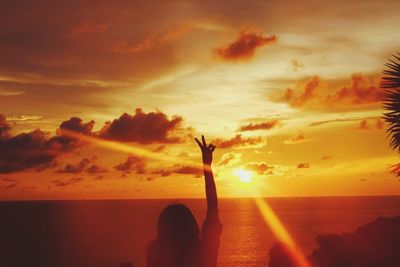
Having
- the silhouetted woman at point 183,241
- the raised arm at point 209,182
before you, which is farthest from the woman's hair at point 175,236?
the raised arm at point 209,182

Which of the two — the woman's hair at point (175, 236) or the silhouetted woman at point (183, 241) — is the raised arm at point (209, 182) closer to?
the silhouetted woman at point (183, 241)

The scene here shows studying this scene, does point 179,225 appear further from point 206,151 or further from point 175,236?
point 206,151

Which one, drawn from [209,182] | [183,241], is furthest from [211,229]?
[209,182]

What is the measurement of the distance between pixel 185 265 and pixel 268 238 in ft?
512

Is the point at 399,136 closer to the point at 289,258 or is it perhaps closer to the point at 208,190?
the point at 289,258

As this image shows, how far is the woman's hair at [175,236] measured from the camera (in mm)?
3955

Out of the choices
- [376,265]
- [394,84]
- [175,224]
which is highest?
[394,84]

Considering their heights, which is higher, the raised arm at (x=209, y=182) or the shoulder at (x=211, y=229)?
the raised arm at (x=209, y=182)

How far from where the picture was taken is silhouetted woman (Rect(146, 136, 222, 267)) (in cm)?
396

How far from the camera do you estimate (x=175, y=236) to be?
157 inches

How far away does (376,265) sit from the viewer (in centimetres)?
2197

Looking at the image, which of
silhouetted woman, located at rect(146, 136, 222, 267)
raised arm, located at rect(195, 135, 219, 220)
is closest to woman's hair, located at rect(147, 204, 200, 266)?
silhouetted woman, located at rect(146, 136, 222, 267)

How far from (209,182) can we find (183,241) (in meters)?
0.71

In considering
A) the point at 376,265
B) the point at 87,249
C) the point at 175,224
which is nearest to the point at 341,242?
the point at 175,224
